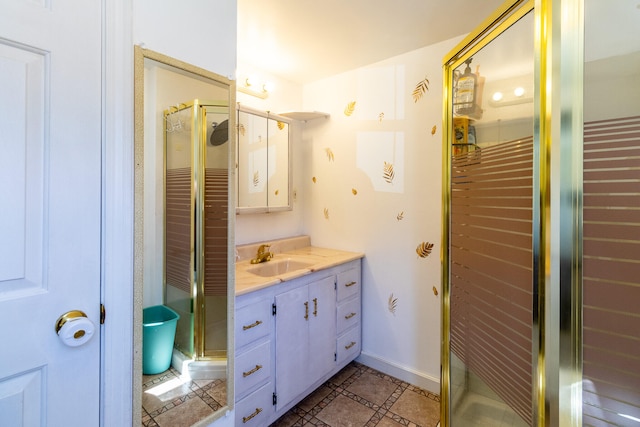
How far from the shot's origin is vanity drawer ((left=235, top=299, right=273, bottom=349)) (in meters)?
1.47

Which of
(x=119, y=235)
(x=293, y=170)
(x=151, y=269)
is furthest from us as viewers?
(x=293, y=170)

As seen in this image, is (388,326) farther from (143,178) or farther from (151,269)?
(143,178)

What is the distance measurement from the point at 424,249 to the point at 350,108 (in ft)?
4.23

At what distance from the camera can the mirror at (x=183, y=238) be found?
0.90 m

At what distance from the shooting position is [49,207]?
72 centimetres

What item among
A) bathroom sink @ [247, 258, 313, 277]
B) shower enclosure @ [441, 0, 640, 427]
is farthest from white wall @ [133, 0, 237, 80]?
bathroom sink @ [247, 258, 313, 277]

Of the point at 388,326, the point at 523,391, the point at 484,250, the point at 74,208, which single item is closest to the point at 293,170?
the point at 388,326

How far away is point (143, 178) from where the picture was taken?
0.88 metres

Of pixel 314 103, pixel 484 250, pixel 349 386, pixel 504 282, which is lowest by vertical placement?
pixel 349 386

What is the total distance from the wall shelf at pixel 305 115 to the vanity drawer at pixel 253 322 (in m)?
1.56

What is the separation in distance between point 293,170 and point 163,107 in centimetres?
169

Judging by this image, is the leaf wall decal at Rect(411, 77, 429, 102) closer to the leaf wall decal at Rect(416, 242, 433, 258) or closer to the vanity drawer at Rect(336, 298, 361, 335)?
the leaf wall decal at Rect(416, 242, 433, 258)

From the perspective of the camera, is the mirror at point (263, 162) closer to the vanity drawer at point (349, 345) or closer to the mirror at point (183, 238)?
the mirror at point (183, 238)

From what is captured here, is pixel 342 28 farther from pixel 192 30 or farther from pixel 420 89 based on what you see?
pixel 192 30
